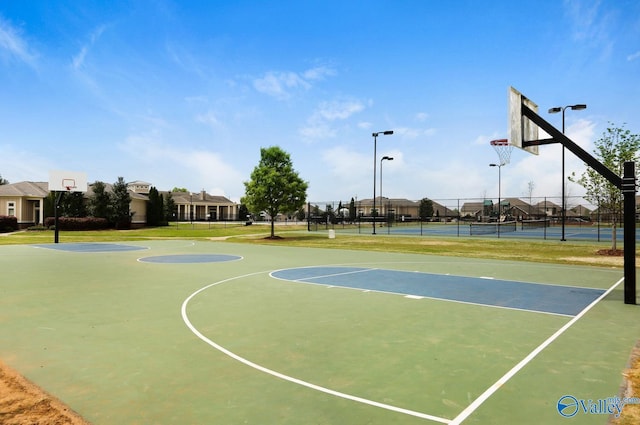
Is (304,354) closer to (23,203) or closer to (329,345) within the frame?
(329,345)

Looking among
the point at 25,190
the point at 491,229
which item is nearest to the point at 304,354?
the point at 491,229

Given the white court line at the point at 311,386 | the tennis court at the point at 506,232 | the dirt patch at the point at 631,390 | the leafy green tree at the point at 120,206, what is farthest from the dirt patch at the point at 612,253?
the leafy green tree at the point at 120,206

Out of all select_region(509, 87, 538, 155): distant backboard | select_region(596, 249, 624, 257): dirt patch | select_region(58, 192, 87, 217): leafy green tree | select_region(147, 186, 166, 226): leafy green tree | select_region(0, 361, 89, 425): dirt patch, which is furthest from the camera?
select_region(147, 186, 166, 226): leafy green tree

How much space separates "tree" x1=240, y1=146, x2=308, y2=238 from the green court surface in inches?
809

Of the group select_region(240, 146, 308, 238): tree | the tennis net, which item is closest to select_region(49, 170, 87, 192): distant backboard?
select_region(240, 146, 308, 238): tree

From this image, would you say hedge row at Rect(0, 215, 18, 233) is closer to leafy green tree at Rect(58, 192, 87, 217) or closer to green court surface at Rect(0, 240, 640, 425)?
leafy green tree at Rect(58, 192, 87, 217)

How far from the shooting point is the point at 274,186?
31703 millimetres

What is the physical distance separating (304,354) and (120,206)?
1908 inches

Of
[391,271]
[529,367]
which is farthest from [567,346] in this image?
[391,271]

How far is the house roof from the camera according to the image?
47.2 metres

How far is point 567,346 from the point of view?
6.36m

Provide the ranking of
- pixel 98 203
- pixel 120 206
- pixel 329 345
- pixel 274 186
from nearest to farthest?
pixel 329 345 < pixel 274 186 < pixel 98 203 < pixel 120 206

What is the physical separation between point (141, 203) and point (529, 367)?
59.2 metres

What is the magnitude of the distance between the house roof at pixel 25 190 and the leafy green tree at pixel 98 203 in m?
6.46
